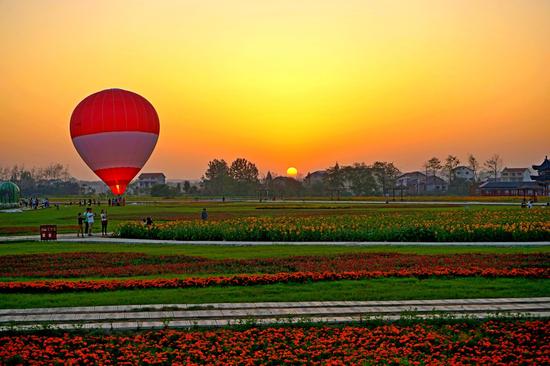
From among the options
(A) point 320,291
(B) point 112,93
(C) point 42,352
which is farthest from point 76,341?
(B) point 112,93

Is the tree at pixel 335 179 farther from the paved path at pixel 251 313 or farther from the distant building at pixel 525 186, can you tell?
the paved path at pixel 251 313

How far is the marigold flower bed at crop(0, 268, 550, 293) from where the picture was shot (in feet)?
45.1

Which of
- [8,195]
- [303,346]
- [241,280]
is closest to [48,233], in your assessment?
[241,280]

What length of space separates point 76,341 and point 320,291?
578cm

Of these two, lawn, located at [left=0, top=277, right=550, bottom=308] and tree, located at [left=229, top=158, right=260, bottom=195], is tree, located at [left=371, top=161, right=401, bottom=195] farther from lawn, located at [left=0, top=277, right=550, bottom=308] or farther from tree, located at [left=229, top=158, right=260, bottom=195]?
lawn, located at [left=0, top=277, right=550, bottom=308]

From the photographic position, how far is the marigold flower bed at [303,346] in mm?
8641

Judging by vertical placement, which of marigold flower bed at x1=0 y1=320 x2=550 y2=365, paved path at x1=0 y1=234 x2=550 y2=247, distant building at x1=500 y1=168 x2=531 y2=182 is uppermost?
distant building at x1=500 y1=168 x2=531 y2=182

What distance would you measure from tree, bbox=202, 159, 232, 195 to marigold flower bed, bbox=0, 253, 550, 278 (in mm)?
111875

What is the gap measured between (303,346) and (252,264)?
9.33m

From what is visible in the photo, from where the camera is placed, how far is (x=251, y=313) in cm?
1102

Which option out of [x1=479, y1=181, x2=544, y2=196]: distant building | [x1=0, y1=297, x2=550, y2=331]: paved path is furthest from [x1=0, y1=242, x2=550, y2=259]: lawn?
[x1=479, y1=181, x2=544, y2=196]: distant building

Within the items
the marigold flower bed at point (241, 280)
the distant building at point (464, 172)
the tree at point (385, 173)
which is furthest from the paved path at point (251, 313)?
the distant building at point (464, 172)

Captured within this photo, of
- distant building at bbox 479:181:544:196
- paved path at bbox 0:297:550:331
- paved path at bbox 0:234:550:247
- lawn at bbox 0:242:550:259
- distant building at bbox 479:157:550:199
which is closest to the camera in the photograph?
paved path at bbox 0:297:550:331

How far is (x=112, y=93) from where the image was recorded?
49.9 m
